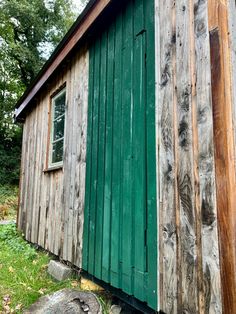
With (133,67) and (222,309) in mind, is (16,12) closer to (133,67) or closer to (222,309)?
Answer: (133,67)

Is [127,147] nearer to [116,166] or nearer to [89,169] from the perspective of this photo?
[116,166]

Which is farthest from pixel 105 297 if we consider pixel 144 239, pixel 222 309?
pixel 222 309

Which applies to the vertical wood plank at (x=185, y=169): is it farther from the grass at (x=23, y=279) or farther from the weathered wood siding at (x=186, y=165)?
the grass at (x=23, y=279)

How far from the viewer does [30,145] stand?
18.5 feet

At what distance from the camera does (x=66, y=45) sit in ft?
12.7

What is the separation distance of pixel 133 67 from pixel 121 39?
47 cm

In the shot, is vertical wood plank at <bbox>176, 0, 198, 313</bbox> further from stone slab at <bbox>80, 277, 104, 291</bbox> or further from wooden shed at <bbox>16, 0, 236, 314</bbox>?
stone slab at <bbox>80, 277, 104, 291</bbox>

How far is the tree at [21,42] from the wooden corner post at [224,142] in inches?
561

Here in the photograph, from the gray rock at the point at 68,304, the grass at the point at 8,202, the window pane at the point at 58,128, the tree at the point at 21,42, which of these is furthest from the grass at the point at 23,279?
the tree at the point at 21,42

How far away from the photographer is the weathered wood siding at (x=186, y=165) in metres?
1.68

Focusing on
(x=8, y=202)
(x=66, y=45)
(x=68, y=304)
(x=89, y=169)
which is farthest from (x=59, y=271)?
(x=8, y=202)

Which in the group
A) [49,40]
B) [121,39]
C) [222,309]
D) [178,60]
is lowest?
[222,309]

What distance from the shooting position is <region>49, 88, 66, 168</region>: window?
431cm

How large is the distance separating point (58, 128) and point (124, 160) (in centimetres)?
228
